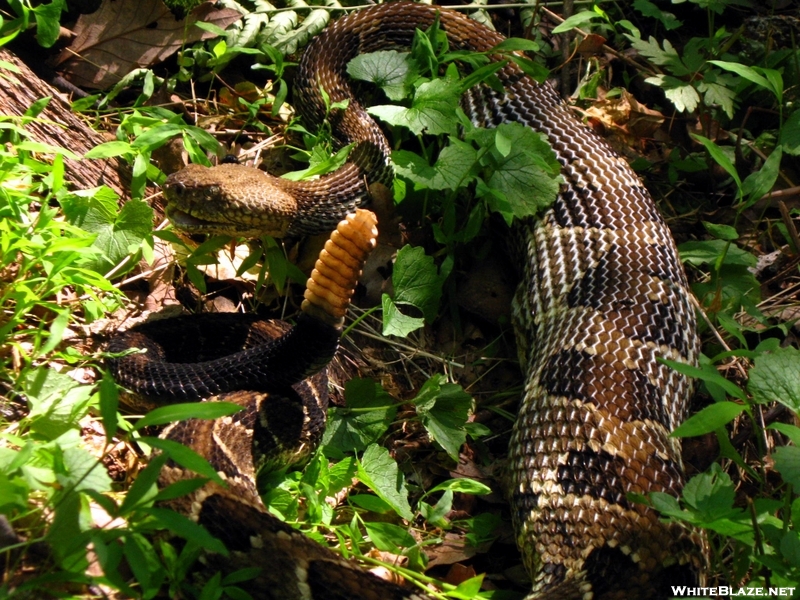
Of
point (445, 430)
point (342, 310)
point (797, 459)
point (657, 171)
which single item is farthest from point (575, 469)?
point (657, 171)

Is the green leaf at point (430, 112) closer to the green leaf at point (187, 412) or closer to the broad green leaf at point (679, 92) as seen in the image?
the broad green leaf at point (679, 92)

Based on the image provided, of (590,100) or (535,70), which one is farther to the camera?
(590,100)

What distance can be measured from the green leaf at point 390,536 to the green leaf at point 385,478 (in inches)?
3.6

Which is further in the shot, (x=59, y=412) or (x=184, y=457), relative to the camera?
(x=59, y=412)

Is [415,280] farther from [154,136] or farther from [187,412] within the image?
[187,412]

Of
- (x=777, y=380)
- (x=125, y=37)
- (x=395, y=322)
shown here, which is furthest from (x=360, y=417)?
(x=125, y=37)

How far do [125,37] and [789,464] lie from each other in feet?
12.7

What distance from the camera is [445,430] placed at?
3.18m

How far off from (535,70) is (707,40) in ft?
4.10

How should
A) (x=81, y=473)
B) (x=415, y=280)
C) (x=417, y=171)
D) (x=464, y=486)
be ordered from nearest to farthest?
(x=81, y=473) → (x=464, y=486) → (x=415, y=280) → (x=417, y=171)

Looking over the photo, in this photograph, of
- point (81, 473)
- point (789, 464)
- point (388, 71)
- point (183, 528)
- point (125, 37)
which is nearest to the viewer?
point (183, 528)

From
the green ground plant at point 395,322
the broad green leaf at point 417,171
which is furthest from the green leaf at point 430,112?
the broad green leaf at point 417,171

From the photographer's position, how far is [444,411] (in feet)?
10.6

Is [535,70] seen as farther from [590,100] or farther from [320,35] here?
[320,35]
